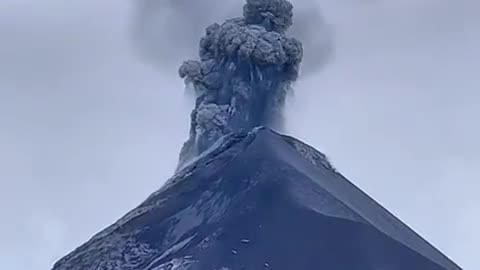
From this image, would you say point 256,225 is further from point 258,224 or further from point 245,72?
point 245,72

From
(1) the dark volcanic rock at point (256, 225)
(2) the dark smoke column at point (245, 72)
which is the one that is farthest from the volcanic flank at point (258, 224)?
(2) the dark smoke column at point (245, 72)

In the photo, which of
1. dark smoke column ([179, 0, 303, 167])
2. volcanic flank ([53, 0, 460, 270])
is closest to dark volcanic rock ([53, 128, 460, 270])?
volcanic flank ([53, 0, 460, 270])

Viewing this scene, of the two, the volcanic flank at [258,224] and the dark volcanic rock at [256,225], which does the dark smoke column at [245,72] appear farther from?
the dark volcanic rock at [256,225]

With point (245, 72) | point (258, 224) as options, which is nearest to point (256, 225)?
point (258, 224)

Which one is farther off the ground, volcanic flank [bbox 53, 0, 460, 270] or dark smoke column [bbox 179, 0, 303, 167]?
dark smoke column [bbox 179, 0, 303, 167]

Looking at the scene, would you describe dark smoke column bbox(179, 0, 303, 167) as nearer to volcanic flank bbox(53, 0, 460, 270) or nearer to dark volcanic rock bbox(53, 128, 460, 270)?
volcanic flank bbox(53, 0, 460, 270)

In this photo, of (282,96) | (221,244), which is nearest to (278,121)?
(282,96)
